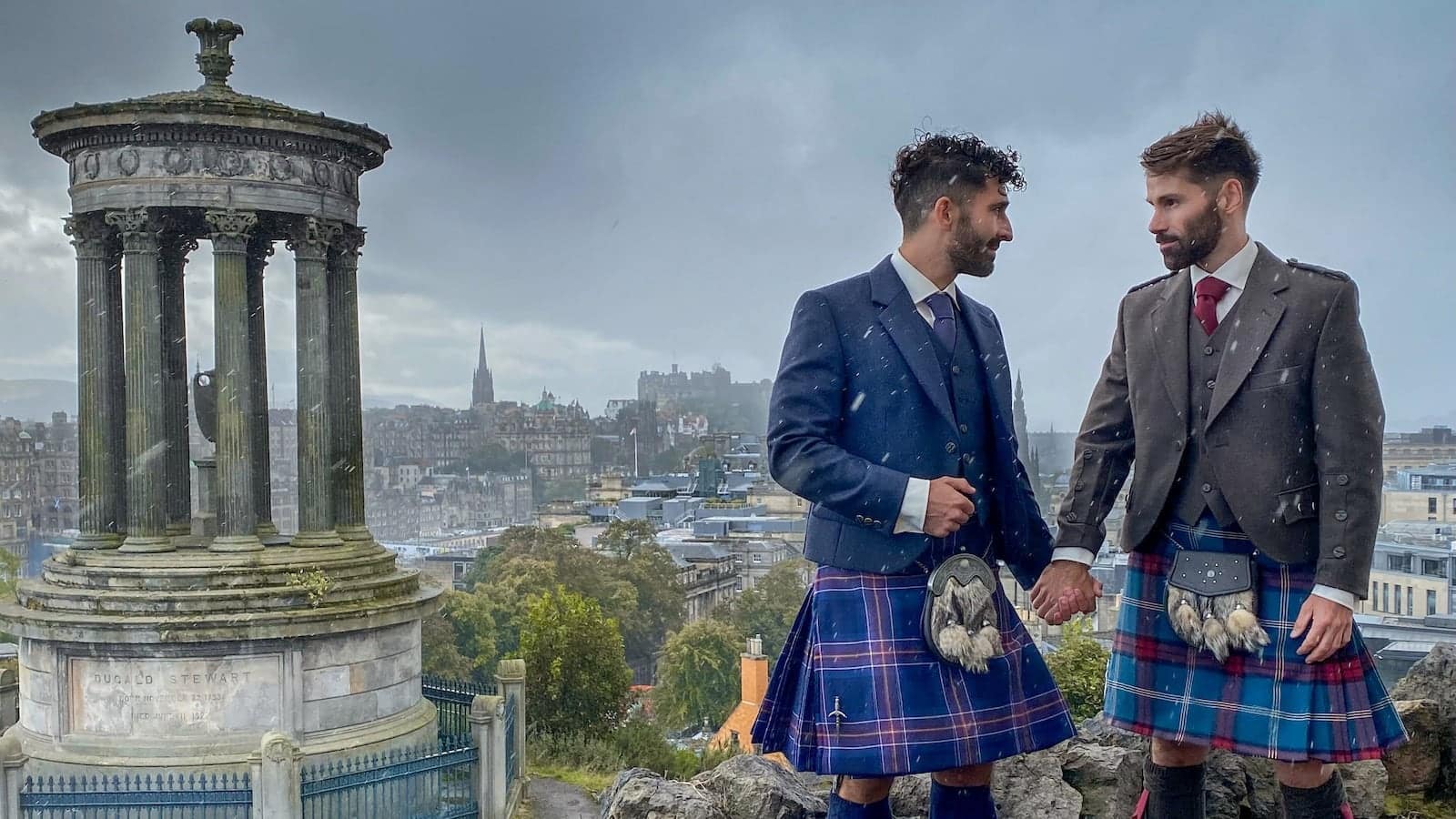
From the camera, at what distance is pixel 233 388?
46.4 ft

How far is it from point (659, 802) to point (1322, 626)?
2679mm

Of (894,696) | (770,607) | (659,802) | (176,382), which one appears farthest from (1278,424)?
(770,607)

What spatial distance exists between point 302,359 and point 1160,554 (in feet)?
40.6

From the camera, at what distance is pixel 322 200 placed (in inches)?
A: 563

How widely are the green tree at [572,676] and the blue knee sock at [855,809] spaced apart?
17186 millimetres

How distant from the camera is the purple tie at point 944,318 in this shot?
168 inches

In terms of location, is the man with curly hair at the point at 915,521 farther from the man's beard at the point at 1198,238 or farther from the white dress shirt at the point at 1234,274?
the white dress shirt at the point at 1234,274

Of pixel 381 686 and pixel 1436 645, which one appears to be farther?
pixel 381 686

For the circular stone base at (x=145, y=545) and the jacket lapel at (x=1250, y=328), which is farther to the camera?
the circular stone base at (x=145, y=545)

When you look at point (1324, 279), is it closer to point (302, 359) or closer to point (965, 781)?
point (965, 781)

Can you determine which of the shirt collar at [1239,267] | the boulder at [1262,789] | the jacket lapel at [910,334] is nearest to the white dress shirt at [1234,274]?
the shirt collar at [1239,267]

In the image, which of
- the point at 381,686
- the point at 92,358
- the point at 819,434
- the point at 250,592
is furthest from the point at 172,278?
the point at 819,434

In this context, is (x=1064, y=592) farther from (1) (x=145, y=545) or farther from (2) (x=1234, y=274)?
(1) (x=145, y=545)

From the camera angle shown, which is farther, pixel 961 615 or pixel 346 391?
pixel 346 391
